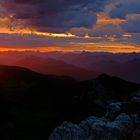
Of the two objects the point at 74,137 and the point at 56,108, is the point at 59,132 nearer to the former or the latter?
the point at 74,137

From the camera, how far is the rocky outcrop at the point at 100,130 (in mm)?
52250

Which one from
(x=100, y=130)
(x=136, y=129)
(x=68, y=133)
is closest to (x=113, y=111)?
(x=136, y=129)

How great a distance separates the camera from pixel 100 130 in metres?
52.2

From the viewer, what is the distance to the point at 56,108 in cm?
19975

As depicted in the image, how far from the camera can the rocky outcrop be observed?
171 ft

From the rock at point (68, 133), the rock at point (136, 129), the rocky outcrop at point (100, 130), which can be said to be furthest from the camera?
the rock at point (136, 129)

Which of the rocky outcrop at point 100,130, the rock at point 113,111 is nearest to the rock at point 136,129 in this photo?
the rocky outcrop at point 100,130

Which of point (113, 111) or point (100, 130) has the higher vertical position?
point (113, 111)

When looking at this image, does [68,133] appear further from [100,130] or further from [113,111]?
[113,111]

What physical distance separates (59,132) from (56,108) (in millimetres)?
146628

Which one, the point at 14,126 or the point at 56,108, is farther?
the point at 56,108

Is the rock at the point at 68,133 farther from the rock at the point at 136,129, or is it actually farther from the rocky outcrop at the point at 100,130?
the rock at the point at 136,129

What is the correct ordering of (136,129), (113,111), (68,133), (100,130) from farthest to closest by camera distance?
(113,111) → (136,129) → (68,133) → (100,130)

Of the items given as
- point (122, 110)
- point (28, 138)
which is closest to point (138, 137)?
point (122, 110)
